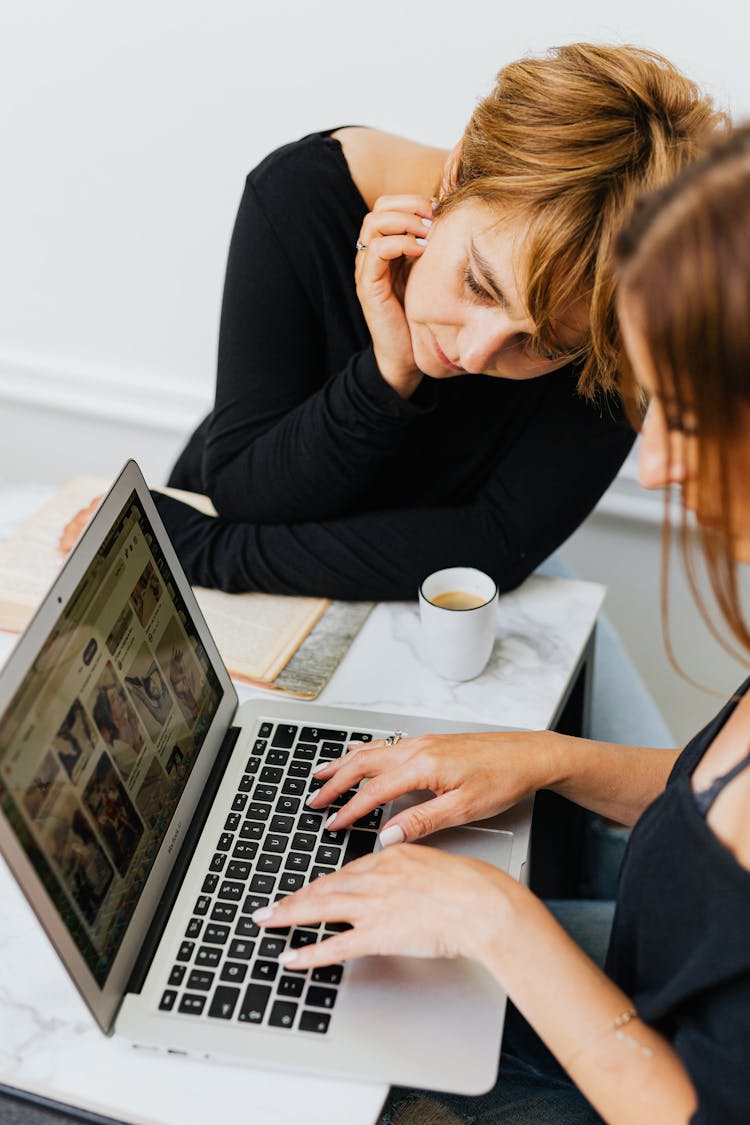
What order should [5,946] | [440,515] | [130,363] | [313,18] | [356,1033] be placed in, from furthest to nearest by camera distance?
[130,363] < [313,18] < [440,515] < [5,946] < [356,1033]

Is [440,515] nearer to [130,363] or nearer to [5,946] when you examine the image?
[5,946]

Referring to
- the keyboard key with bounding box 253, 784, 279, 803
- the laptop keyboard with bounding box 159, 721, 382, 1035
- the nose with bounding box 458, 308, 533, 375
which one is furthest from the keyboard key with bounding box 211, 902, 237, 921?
the nose with bounding box 458, 308, 533, 375

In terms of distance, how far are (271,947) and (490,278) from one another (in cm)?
60

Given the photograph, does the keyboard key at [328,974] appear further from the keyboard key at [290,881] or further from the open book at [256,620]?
the open book at [256,620]

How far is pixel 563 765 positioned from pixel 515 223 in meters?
0.48

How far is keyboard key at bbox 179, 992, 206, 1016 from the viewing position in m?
0.70

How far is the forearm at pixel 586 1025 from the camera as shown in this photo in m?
0.66

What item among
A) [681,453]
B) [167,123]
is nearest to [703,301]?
[681,453]

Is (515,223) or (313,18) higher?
(313,18)

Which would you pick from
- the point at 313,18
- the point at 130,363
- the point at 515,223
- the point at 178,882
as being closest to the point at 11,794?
the point at 178,882

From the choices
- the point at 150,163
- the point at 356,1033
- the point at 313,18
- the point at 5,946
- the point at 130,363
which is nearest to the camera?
the point at 356,1033

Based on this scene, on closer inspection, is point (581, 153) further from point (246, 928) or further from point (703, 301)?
point (246, 928)

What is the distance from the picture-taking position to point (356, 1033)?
69 cm

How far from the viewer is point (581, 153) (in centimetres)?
89
